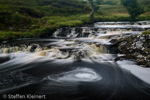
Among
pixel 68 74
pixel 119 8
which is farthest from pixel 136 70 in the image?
pixel 119 8

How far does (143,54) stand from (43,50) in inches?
493

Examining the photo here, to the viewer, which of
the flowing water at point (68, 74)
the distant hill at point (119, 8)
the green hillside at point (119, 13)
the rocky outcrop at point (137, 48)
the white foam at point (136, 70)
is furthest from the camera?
the distant hill at point (119, 8)

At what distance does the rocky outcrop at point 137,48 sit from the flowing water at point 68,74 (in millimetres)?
1265

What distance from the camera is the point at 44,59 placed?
18625mm

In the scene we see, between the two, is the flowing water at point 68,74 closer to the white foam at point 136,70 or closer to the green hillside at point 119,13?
the white foam at point 136,70

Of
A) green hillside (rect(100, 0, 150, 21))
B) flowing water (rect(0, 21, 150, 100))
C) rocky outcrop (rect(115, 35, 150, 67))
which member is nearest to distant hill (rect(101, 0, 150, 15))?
green hillside (rect(100, 0, 150, 21))

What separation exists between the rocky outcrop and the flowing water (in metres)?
1.27

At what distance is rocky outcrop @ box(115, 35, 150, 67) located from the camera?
52.5 ft

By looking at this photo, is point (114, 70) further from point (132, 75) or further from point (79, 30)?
point (79, 30)

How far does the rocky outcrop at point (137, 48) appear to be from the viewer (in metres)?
16.0

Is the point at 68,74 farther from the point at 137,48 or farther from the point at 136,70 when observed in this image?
the point at 137,48

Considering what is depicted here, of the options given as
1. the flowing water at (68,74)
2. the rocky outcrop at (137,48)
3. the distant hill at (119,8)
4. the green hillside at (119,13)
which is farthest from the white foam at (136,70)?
the distant hill at (119,8)

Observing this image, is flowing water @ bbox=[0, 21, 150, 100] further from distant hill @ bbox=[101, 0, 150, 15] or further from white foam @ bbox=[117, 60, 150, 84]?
distant hill @ bbox=[101, 0, 150, 15]

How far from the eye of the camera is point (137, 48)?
17500 mm
